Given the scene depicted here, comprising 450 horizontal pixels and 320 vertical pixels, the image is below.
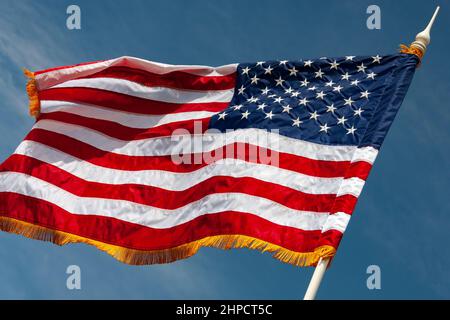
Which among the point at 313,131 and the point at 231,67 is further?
the point at 231,67

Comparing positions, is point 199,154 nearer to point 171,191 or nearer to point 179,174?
point 179,174

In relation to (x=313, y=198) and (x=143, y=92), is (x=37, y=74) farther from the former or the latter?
(x=313, y=198)

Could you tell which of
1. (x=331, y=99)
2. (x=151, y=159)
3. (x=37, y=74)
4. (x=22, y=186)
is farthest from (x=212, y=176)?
(x=37, y=74)

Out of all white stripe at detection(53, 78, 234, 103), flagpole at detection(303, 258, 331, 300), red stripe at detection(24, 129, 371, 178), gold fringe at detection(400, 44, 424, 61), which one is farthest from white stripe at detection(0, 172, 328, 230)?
gold fringe at detection(400, 44, 424, 61)

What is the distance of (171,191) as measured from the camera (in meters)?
12.9

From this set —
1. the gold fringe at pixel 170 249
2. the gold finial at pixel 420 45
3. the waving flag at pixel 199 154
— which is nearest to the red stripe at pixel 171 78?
the waving flag at pixel 199 154

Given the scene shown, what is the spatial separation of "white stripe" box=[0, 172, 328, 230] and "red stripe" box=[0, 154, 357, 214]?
0.30 feet

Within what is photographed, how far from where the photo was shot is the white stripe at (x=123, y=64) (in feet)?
47.2

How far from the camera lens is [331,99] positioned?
12750 mm

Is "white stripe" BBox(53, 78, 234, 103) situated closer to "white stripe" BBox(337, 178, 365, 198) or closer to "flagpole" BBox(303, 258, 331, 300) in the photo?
"white stripe" BBox(337, 178, 365, 198)

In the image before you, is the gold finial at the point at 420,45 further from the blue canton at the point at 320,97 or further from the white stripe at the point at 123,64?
the white stripe at the point at 123,64

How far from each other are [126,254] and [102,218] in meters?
0.82

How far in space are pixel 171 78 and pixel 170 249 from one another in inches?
150

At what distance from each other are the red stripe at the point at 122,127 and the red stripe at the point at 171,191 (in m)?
1.08
